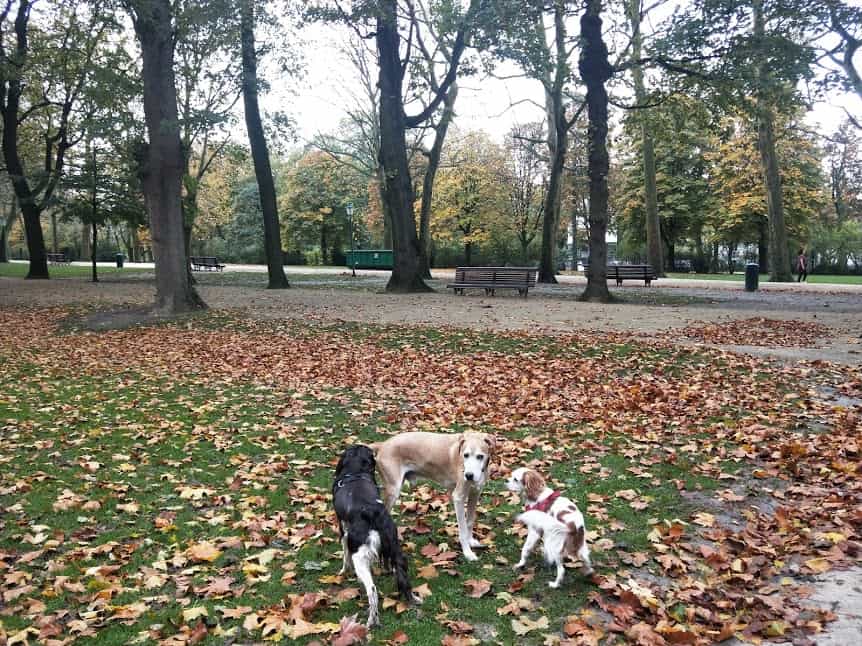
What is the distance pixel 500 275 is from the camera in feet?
71.5

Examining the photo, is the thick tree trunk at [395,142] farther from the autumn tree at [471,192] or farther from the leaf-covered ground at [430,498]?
the autumn tree at [471,192]

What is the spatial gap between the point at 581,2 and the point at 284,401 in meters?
14.9

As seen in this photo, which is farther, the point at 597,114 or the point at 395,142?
the point at 395,142

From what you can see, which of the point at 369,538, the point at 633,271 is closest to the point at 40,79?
the point at 633,271

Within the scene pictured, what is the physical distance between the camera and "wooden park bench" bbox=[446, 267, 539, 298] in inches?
836

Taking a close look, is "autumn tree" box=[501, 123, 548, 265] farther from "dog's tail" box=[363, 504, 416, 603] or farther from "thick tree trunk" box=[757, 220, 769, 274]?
"dog's tail" box=[363, 504, 416, 603]

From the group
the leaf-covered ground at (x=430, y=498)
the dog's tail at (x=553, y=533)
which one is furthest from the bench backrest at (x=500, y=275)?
the dog's tail at (x=553, y=533)

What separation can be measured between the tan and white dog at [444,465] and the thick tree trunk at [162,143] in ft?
45.7

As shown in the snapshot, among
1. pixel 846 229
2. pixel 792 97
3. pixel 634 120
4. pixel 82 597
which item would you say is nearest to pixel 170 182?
pixel 82 597

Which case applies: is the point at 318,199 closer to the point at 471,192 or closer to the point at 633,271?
the point at 471,192

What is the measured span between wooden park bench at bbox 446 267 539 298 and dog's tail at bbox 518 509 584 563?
1748cm

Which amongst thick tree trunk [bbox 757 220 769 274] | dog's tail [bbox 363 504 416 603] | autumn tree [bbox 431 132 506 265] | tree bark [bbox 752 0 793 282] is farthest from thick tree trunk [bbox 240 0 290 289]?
thick tree trunk [bbox 757 220 769 274]

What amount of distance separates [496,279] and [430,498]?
56.2 feet

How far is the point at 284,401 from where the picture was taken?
8.48 m
